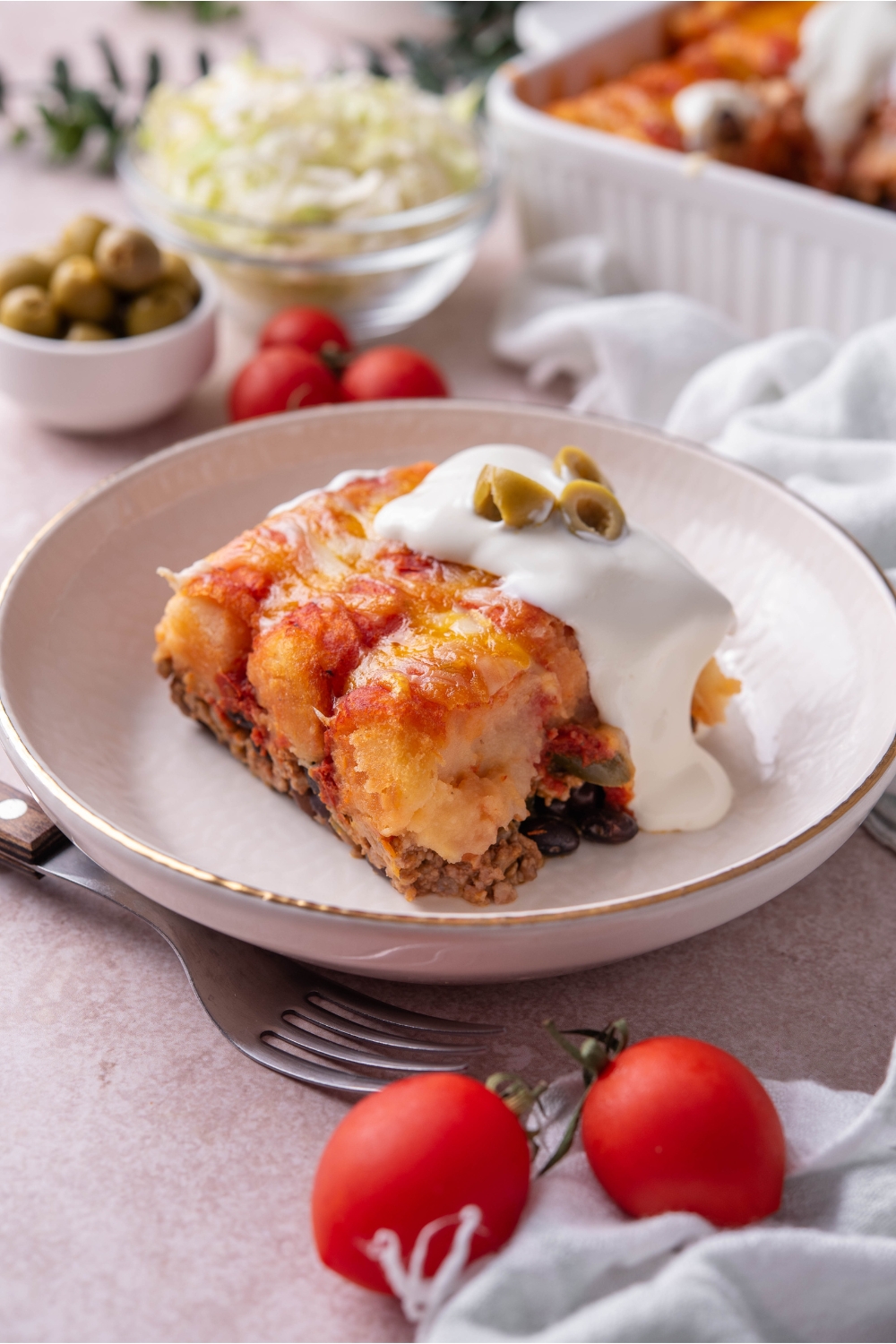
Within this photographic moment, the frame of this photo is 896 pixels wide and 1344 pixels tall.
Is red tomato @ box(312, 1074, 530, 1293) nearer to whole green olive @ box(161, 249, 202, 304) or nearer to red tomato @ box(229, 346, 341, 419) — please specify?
red tomato @ box(229, 346, 341, 419)

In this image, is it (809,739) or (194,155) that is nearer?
(809,739)

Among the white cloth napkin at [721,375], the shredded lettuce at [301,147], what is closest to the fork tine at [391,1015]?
the white cloth napkin at [721,375]

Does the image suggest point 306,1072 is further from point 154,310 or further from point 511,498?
point 154,310

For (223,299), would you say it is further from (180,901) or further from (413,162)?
(180,901)

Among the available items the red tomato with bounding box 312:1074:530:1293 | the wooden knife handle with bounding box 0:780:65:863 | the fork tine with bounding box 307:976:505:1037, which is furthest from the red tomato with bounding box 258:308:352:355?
the red tomato with bounding box 312:1074:530:1293

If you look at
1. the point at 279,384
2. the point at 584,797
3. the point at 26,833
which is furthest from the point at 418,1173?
the point at 279,384

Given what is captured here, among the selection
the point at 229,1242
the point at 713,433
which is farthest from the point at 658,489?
the point at 229,1242

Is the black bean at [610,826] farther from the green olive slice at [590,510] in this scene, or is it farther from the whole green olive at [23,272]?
the whole green olive at [23,272]

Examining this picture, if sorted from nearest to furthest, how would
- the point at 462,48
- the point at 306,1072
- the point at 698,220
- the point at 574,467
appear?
1. the point at 306,1072
2. the point at 574,467
3. the point at 698,220
4. the point at 462,48
